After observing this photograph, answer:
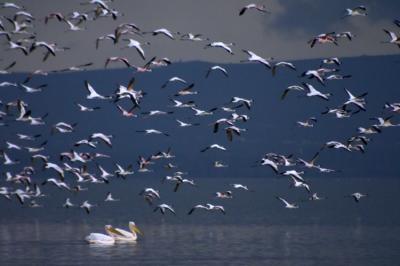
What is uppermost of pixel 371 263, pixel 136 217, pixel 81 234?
pixel 136 217

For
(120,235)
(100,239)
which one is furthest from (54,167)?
(120,235)

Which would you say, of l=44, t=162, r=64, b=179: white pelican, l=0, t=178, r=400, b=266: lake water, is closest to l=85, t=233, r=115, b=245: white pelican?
l=0, t=178, r=400, b=266: lake water

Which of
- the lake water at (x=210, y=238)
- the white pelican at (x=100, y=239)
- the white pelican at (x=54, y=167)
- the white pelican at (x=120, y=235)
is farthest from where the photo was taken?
the white pelican at (x=120, y=235)

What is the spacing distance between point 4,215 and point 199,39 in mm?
Answer: 65640

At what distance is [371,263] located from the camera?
220 feet

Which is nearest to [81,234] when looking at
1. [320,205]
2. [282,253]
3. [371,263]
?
[282,253]

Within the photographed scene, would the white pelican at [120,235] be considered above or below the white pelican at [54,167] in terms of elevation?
below

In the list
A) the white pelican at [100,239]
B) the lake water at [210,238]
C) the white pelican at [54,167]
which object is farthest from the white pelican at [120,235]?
the white pelican at [54,167]

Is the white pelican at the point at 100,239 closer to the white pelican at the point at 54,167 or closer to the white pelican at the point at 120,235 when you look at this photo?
the white pelican at the point at 120,235

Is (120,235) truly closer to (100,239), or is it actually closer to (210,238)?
(100,239)

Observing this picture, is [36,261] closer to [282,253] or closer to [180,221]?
[282,253]

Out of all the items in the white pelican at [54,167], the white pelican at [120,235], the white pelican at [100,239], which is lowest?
the white pelican at [100,239]

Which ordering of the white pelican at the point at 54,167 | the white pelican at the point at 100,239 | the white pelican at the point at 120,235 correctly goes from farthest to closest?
the white pelican at the point at 120,235
the white pelican at the point at 100,239
the white pelican at the point at 54,167

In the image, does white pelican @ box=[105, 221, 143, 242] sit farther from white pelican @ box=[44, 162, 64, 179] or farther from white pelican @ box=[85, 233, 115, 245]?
white pelican @ box=[44, 162, 64, 179]
